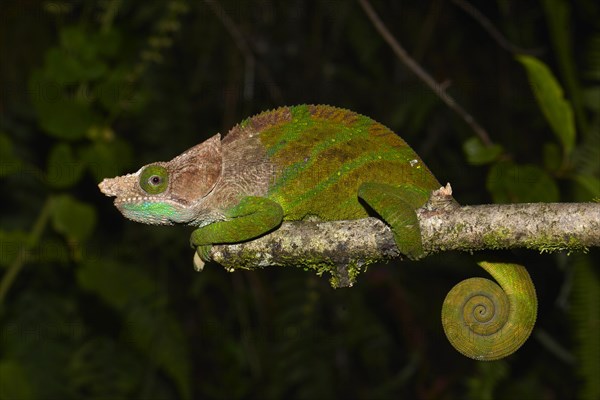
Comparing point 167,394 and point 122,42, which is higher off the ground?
point 122,42

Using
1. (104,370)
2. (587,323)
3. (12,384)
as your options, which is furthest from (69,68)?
(587,323)

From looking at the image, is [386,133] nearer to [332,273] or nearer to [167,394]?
[332,273]

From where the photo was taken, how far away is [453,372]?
5.09 m

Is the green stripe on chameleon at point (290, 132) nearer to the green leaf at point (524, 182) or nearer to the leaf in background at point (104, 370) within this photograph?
the green leaf at point (524, 182)

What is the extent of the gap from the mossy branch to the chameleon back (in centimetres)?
14

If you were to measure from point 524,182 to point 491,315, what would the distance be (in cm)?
72

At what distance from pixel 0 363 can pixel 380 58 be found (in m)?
3.71

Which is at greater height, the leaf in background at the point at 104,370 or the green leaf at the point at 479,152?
the green leaf at the point at 479,152

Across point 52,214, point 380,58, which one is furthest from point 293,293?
point 380,58

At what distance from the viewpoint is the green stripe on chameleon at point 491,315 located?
79.8 inches

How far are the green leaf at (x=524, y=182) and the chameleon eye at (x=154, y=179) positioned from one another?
1249 mm

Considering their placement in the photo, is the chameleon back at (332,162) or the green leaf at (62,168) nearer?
the chameleon back at (332,162)

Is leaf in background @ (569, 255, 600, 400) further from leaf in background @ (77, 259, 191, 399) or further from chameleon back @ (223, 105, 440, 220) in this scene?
leaf in background @ (77, 259, 191, 399)

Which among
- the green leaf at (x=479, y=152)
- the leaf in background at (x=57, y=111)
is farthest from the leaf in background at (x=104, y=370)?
the green leaf at (x=479, y=152)
